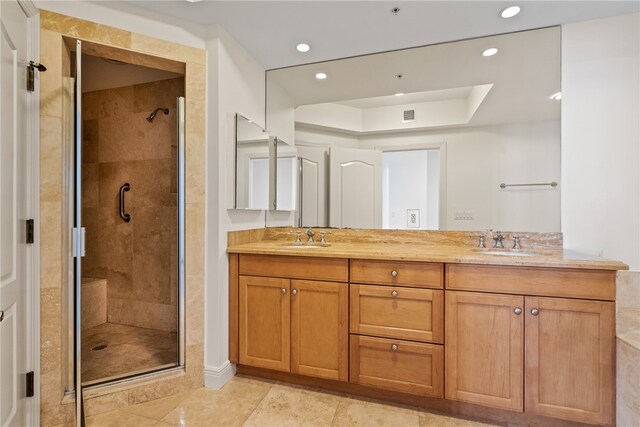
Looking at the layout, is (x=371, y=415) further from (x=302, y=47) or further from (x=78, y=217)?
(x=302, y=47)

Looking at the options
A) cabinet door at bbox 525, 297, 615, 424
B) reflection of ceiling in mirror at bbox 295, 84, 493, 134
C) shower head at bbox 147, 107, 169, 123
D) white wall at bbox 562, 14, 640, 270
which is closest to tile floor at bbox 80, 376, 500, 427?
cabinet door at bbox 525, 297, 615, 424

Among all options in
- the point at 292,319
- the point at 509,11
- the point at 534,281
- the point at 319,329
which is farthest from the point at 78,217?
the point at 509,11

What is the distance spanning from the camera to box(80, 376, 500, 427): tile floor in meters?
1.58

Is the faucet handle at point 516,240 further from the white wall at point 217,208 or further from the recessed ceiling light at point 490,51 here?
the white wall at point 217,208

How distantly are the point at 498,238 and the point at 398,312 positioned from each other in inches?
36.2

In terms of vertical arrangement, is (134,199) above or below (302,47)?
below

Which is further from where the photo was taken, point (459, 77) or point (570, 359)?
point (459, 77)

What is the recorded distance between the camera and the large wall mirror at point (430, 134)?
2.00m

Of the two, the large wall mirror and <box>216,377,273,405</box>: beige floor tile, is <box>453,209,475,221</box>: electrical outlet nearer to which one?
the large wall mirror

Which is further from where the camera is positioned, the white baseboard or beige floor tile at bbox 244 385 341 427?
the white baseboard

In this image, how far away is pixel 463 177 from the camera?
217 centimetres

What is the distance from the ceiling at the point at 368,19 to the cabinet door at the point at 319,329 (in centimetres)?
168

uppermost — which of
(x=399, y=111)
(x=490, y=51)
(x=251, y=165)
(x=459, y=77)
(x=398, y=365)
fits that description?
(x=490, y=51)

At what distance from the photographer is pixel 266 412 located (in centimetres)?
166
